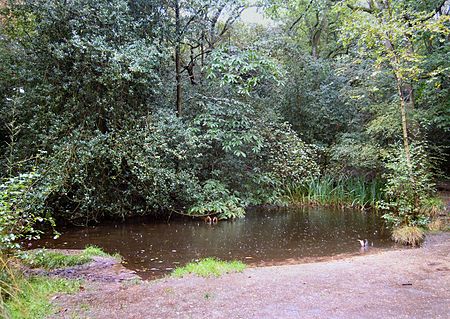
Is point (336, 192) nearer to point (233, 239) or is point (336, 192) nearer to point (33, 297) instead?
point (233, 239)

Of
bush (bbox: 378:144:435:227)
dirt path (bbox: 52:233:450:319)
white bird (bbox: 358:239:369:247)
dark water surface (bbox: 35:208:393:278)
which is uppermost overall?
bush (bbox: 378:144:435:227)

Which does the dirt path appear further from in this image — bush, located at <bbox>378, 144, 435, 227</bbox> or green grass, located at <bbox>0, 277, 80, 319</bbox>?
bush, located at <bbox>378, 144, 435, 227</bbox>

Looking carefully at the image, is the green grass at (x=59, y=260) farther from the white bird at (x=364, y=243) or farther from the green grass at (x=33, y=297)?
the white bird at (x=364, y=243)

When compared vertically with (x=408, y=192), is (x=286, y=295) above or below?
below

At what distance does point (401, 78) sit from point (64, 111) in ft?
23.3

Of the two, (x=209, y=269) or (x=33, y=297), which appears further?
(x=209, y=269)

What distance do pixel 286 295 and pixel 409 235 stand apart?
13.1ft

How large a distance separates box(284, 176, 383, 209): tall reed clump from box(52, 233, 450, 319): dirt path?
595cm

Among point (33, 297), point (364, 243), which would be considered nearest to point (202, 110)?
point (364, 243)

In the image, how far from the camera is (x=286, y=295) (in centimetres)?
371

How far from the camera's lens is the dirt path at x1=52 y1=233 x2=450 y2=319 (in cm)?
325

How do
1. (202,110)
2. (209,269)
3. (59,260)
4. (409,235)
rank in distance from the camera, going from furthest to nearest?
(202,110) < (409,235) < (59,260) < (209,269)

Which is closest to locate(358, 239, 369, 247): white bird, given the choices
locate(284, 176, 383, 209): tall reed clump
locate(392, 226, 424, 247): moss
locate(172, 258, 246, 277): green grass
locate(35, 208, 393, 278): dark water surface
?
locate(35, 208, 393, 278): dark water surface

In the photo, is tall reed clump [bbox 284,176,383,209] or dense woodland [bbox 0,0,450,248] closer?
dense woodland [bbox 0,0,450,248]
